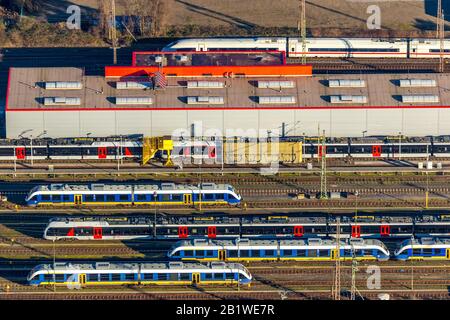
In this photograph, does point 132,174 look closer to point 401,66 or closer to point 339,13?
point 401,66

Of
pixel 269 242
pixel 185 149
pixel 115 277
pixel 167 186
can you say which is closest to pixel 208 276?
pixel 115 277

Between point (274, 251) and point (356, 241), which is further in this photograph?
point (356, 241)

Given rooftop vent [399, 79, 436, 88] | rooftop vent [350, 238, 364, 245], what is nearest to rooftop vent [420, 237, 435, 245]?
rooftop vent [350, 238, 364, 245]

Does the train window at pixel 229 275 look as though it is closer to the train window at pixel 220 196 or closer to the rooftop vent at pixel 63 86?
the train window at pixel 220 196

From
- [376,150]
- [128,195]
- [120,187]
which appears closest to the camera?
[128,195]

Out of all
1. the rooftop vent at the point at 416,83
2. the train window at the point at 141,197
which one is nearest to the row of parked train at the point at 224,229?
the train window at the point at 141,197

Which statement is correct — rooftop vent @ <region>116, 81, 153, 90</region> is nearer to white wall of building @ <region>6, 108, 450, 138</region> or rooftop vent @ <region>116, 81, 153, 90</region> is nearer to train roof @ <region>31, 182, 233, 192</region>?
white wall of building @ <region>6, 108, 450, 138</region>

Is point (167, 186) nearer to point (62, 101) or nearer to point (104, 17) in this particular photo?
point (62, 101)
